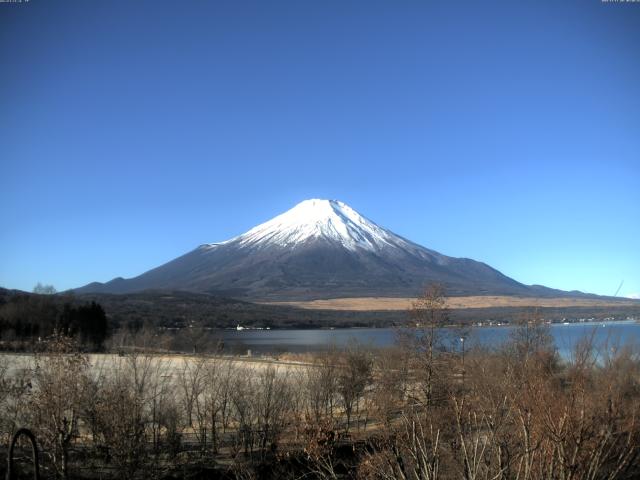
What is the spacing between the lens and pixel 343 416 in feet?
87.5

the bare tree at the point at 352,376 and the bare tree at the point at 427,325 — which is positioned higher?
the bare tree at the point at 427,325

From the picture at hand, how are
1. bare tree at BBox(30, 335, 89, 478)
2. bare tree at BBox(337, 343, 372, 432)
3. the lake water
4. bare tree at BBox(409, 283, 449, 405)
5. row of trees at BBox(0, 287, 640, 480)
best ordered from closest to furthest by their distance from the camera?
row of trees at BBox(0, 287, 640, 480)
bare tree at BBox(30, 335, 89, 478)
the lake water
bare tree at BBox(409, 283, 449, 405)
bare tree at BBox(337, 343, 372, 432)

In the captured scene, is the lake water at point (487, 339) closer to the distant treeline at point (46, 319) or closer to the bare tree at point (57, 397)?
the bare tree at point (57, 397)

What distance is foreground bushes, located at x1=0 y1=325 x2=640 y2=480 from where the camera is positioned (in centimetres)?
736

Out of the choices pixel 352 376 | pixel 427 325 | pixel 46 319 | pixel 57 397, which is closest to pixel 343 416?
pixel 352 376

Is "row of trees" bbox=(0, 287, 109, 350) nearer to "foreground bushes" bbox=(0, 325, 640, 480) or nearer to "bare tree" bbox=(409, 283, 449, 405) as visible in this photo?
"foreground bushes" bbox=(0, 325, 640, 480)

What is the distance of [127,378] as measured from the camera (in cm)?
1872

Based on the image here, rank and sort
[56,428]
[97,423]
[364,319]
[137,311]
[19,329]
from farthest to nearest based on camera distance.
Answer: [364,319]
[137,311]
[19,329]
[97,423]
[56,428]

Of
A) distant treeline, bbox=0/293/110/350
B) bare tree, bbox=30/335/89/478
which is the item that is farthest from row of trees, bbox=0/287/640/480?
distant treeline, bbox=0/293/110/350

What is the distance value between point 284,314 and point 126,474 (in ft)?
514

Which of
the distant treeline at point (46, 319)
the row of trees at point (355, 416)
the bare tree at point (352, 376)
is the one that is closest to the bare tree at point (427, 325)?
the row of trees at point (355, 416)

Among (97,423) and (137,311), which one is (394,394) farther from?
(137,311)

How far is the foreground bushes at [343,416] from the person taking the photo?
736 cm

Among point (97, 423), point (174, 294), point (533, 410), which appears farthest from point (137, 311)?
point (533, 410)
